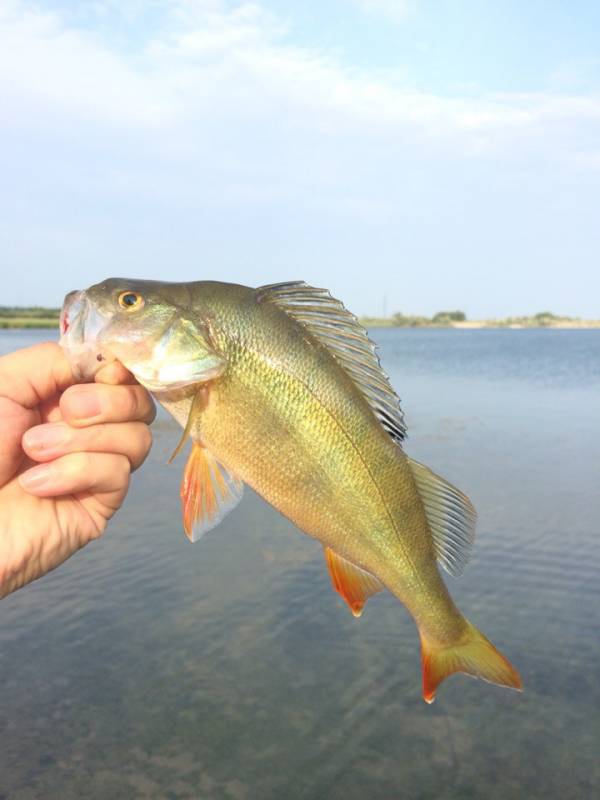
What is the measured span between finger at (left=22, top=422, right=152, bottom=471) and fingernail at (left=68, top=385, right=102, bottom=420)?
86 mm

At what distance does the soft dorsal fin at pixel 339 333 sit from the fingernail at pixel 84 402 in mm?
728

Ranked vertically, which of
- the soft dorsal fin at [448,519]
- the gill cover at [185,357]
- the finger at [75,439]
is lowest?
the soft dorsal fin at [448,519]

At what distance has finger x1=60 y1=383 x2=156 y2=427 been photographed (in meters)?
2.72

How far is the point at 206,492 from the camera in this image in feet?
9.11

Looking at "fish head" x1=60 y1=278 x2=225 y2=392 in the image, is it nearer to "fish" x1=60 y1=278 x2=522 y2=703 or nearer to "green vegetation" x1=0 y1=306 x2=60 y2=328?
"fish" x1=60 y1=278 x2=522 y2=703

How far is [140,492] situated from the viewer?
12.9m

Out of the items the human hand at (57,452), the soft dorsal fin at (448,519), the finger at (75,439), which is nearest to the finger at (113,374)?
the human hand at (57,452)

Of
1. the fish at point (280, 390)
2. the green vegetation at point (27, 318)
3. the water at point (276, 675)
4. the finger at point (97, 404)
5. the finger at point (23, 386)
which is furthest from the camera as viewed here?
the green vegetation at point (27, 318)

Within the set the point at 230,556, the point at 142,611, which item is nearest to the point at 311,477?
the point at 142,611

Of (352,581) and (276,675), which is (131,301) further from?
(276,675)

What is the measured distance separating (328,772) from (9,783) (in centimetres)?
257

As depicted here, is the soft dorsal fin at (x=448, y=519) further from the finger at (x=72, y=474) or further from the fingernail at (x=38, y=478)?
the fingernail at (x=38, y=478)

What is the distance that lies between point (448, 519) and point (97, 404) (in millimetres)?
1402

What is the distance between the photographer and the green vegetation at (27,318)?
222 ft
